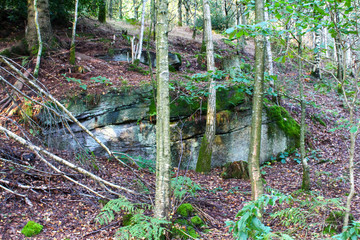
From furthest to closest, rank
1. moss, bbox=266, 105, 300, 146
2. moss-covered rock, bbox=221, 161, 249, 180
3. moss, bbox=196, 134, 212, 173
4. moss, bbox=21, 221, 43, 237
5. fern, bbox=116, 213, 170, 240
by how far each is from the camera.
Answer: moss, bbox=266, 105, 300, 146 → moss, bbox=196, 134, 212, 173 → moss-covered rock, bbox=221, 161, 249, 180 → moss, bbox=21, 221, 43, 237 → fern, bbox=116, 213, 170, 240

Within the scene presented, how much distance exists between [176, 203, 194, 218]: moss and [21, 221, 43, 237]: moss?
7.43ft

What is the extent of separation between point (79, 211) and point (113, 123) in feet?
11.5

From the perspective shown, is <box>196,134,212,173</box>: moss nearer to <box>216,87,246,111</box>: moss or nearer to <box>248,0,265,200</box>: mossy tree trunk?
<box>216,87,246,111</box>: moss

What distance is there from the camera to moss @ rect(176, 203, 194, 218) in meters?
Answer: 4.57

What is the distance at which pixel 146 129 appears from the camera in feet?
26.2

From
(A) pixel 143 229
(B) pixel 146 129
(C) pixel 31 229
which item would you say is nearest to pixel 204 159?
(B) pixel 146 129

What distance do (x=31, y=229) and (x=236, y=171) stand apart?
5.17 metres

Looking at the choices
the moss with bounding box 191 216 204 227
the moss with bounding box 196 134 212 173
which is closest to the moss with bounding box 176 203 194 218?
the moss with bounding box 191 216 204 227

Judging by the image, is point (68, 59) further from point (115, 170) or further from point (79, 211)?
point (79, 211)

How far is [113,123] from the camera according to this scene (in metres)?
7.89

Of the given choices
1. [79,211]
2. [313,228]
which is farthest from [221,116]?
[79,211]

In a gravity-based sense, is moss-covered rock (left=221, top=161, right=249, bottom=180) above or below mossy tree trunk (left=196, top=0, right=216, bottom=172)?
below

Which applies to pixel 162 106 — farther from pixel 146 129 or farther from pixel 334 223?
pixel 146 129

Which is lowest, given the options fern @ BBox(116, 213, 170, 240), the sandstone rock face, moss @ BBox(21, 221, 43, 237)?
moss @ BBox(21, 221, 43, 237)
